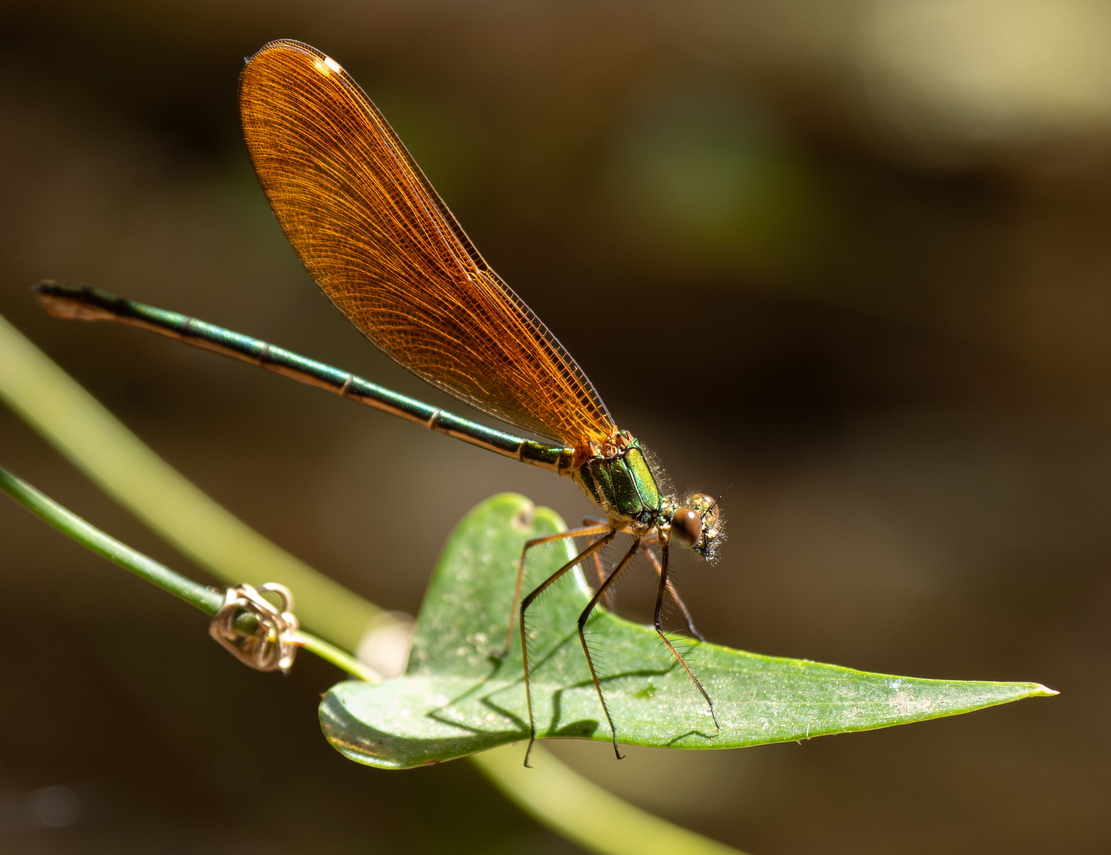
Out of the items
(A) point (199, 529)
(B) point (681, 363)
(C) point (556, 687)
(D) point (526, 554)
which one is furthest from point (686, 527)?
(B) point (681, 363)

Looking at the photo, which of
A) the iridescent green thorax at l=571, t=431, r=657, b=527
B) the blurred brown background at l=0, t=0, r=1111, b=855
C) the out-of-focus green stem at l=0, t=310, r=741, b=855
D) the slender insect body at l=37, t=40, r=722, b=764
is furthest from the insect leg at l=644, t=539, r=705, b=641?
the blurred brown background at l=0, t=0, r=1111, b=855

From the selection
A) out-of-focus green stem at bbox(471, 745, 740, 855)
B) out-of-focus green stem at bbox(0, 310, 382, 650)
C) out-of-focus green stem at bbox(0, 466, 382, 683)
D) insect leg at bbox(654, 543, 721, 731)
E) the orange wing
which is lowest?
out-of-focus green stem at bbox(471, 745, 740, 855)

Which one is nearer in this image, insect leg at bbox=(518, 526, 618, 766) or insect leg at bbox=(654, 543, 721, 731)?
insect leg at bbox=(654, 543, 721, 731)

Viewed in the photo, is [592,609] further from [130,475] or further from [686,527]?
[130,475]

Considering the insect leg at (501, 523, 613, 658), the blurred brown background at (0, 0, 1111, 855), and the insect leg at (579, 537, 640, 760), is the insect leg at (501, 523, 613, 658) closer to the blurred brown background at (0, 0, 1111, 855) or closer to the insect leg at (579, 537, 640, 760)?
the insect leg at (579, 537, 640, 760)

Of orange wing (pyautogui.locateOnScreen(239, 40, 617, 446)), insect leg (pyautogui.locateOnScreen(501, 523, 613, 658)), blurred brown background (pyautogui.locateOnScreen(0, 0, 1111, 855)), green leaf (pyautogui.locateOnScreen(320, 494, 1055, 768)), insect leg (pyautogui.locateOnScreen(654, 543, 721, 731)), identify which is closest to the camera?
green leaf (pyautogui.locateOnScreen(320, 494, 1055, 768))

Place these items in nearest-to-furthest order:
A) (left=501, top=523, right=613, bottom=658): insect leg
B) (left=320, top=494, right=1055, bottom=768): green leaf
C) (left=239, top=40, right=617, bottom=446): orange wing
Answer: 1. (left=320, top=494, right=1055, bottom=768): green leaf
2. (left=501, top=523, right=613, bottom=658): insect leg
3. (left=239, top=40, right=617, bottom=446): orange wing

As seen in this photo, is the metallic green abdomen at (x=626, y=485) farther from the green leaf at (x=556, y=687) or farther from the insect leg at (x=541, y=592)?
the green leaf at (x=556, y=687)
